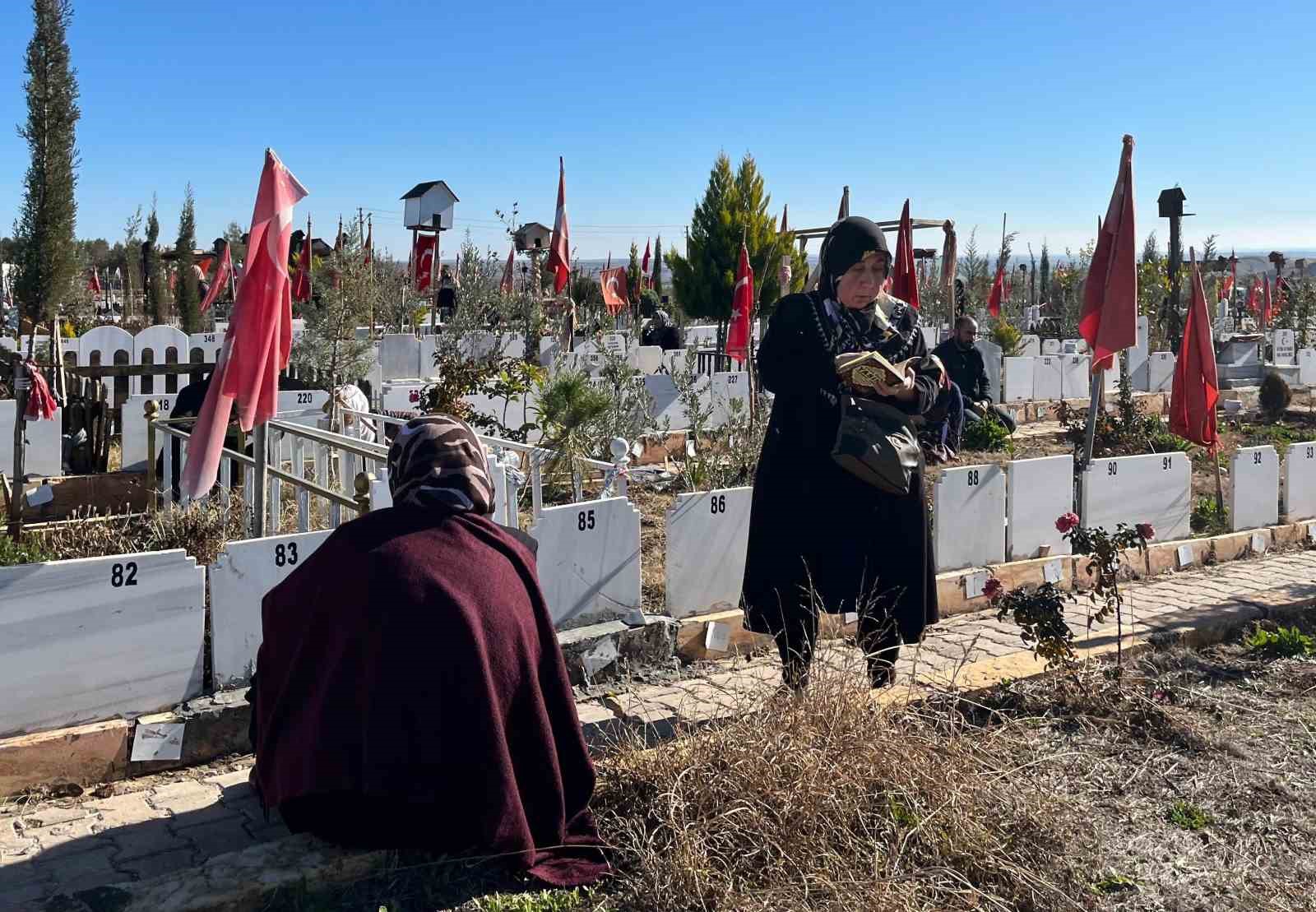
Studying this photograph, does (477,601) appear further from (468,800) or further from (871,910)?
(871,910)

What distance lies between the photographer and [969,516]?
263 inches

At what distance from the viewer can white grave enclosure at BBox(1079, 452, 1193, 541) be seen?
7.41 metres

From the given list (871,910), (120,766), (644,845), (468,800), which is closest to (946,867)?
(871,910)

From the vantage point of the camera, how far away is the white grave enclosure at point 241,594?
4395mm

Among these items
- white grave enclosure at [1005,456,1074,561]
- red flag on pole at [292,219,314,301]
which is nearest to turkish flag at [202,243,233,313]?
red flag on pole at [292,219,314,301]

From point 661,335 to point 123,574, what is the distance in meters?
19.5

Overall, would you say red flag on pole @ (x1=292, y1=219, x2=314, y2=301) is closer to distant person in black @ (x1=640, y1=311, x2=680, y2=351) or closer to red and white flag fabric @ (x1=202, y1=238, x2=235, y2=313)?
red and white flag fabric @ (x1=202, y1=238, x2=235, y2=313)

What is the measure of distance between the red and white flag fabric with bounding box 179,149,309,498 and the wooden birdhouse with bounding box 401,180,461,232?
53.2ft

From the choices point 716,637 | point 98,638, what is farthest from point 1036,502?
point 98,638

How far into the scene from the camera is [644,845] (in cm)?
303

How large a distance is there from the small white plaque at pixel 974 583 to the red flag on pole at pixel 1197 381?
2.64 metres

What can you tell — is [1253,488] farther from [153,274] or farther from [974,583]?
[153,274]

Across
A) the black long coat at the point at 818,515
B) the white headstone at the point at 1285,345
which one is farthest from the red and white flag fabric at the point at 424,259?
the black long coat at the point at 818,515

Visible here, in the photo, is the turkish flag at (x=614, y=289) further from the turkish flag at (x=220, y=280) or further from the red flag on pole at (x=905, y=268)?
the red flag on pole at (x=905, y=268)
